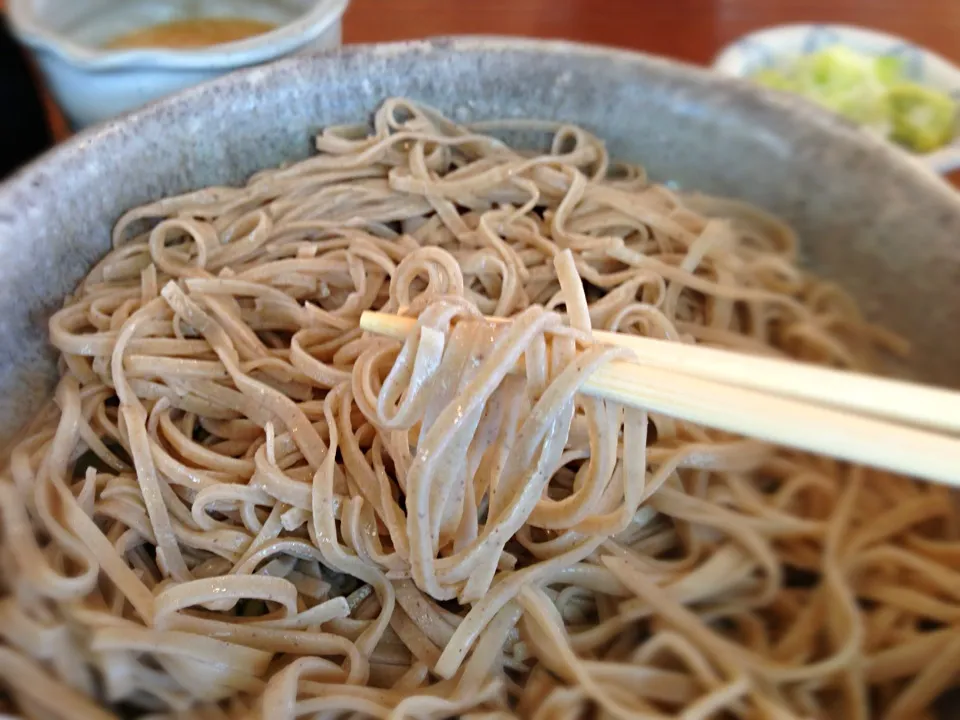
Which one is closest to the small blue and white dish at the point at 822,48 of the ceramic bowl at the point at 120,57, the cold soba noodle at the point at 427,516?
the cold soba noodle at the point at 427,516

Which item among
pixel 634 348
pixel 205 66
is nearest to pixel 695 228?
pixel 634 348

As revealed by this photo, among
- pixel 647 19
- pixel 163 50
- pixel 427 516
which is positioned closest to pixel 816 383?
pixel 427 516

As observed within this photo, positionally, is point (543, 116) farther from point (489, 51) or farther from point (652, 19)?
point (652, 19)

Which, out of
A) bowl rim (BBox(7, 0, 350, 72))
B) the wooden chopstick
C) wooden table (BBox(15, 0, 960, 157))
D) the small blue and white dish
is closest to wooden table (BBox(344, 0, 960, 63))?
wooden table (BBox(15, 0, 960, 157))

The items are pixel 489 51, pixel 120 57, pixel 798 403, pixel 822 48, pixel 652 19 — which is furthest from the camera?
pixel 652 19

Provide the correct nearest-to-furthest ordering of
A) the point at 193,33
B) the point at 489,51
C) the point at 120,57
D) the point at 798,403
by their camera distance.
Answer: the point at 798,403
the point at 120,57
the point at 489,51
the point at 193,33

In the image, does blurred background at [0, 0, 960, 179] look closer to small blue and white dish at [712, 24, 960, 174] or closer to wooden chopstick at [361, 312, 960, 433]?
small blue and white dish at [712, 24, 960, 174]
